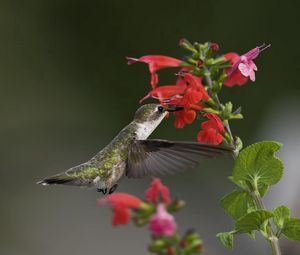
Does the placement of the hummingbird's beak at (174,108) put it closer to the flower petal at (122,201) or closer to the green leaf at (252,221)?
the green leaf at (252,221)

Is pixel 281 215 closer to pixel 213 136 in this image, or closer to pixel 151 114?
pixel 213 136

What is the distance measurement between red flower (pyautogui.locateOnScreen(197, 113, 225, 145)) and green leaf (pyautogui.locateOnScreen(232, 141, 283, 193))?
108mm

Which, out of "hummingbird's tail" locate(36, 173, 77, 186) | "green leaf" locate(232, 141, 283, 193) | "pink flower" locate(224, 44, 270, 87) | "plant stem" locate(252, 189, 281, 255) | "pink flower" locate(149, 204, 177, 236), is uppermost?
"pink flower" locate(224, 44, 270, 87)

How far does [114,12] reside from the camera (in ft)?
25.0

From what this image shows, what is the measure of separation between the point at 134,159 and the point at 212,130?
46cm

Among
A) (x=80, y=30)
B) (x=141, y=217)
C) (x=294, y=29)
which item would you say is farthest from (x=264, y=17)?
(x=141, y=217)

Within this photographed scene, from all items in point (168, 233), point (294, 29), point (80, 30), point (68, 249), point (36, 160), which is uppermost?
point (80, 30)

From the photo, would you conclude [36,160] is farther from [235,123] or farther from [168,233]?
[168,233]

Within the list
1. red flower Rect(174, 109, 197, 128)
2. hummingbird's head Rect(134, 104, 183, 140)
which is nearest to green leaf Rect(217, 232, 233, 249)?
red flower Rect(174, 109, 197, 128)

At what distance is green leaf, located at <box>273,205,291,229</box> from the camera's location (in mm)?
1763

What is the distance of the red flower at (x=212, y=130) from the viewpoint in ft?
5.93

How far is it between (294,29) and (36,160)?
3400mm

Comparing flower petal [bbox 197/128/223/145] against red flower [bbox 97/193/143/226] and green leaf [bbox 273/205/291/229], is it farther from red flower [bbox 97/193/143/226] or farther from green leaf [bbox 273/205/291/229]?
red flower [bbox 97/193/143/226]

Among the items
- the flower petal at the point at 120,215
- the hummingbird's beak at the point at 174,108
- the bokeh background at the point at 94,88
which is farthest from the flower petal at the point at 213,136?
the bokeh background at the point at 94,88
